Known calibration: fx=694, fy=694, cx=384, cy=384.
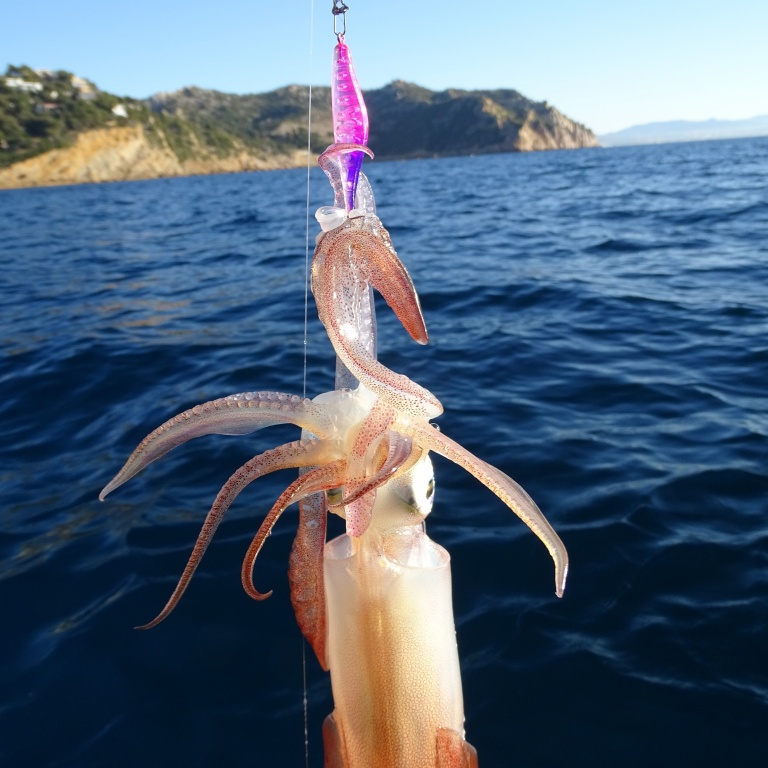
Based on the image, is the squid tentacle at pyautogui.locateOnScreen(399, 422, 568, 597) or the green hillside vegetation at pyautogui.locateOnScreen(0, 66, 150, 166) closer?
the squid tentacle at pyautogui.locateOnScreen(399, 422, 568, 597)

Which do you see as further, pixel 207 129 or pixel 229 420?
pixel 207 129

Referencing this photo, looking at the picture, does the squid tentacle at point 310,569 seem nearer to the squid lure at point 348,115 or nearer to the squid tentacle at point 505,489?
the squid tentacle at point 505,489

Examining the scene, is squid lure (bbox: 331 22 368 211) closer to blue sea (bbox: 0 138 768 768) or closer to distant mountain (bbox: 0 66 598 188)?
blue sea (bbox: 0 138 768 768)

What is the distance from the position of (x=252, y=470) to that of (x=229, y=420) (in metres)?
0.10

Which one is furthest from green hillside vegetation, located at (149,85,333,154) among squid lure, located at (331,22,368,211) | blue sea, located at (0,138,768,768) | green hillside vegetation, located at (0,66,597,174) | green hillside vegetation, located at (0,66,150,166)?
squid lure, located at (331,22,368,211)

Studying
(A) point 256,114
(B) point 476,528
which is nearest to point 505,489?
(B) point 476,528

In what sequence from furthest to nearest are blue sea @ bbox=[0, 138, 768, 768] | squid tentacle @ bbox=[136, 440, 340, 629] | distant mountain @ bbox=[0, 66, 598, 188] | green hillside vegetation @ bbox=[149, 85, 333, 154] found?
1. green hillside vegetation @ bbox=[149, 85, 333, 154]
2. distant mountain @ bbox=[0, 66, 598, 188]
3. blue sea @ bbox=[0, 138, 768, 768]
4. squid tentacle @ bbox=[136, 440, 340, 629]

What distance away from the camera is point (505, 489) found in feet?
3.75

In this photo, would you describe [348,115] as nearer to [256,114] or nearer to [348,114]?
[348,114]

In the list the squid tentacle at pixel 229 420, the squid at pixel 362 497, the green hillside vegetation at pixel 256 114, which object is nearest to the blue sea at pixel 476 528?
the squid at pixel 362 497

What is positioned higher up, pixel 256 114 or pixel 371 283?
pixel 256 114

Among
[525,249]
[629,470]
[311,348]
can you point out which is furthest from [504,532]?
[525,249]

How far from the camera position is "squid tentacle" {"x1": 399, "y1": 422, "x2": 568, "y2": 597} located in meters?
1.13

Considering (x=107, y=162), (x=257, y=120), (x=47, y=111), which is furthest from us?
(x=257, y=120)
